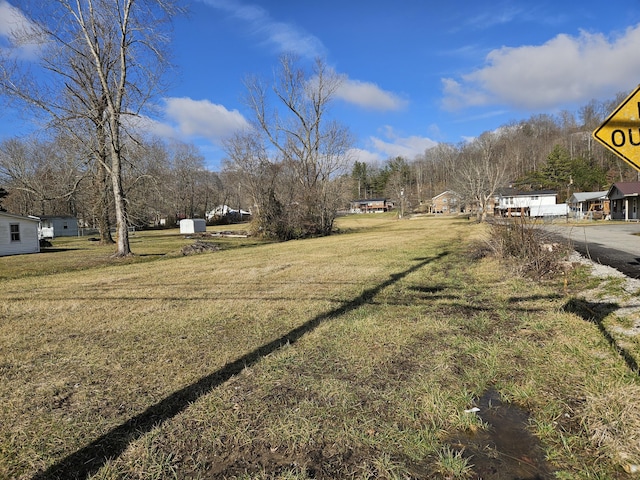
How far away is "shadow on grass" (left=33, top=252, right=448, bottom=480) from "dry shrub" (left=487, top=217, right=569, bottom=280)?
19.5 feet

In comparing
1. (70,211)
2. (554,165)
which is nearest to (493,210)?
(554,165)

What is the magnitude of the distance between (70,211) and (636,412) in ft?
224

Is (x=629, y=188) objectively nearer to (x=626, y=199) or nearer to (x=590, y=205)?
(x=626, y=199)

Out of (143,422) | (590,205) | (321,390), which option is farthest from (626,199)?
(143,422)

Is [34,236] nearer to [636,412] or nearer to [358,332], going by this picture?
[358,332]

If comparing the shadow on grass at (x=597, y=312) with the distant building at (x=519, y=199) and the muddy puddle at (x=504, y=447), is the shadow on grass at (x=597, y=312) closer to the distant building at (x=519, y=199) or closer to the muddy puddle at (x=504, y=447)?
the muddy puddle at (x=504, y=447)

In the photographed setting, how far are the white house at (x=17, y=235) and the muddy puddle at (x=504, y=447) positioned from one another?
83.7 feet

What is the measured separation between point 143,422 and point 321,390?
1449 mm

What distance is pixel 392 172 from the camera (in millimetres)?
98938

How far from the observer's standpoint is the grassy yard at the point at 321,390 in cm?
230

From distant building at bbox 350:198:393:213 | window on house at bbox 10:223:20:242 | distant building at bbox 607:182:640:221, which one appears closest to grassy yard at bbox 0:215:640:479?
window on house at bbox 10:223:20:242

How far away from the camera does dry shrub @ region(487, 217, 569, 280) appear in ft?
26.0

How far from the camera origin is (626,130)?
302 cm

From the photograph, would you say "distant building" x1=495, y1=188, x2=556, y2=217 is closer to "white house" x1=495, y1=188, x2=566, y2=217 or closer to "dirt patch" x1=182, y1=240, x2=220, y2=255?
"white house" x1=495, y1=188, x2=566, y2=217
